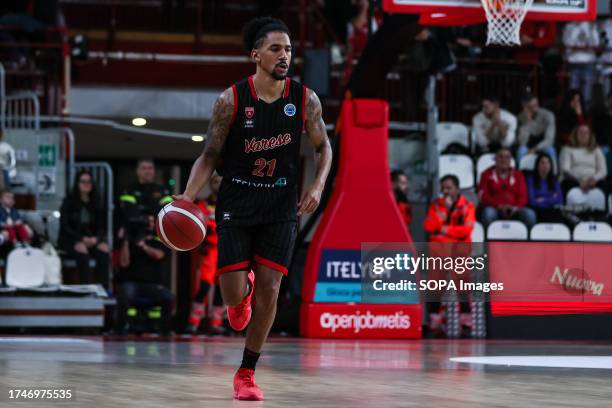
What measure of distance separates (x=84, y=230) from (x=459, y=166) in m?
5.31

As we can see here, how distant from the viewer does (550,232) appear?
16.7 meters

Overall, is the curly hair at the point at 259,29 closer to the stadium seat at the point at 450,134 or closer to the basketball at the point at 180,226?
the basketball at the point at 180,226

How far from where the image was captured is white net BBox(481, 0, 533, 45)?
518 inches

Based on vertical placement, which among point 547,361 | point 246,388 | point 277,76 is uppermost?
point 277,76

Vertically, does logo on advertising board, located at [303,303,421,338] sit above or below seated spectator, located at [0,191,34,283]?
below

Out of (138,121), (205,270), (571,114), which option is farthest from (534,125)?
(138,121)

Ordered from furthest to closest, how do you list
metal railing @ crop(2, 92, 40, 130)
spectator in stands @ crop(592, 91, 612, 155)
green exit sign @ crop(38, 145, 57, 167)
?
spectator in stands @ crop(592, 91, 612, 155), metal railing @ crop(2, 92, 40, 130), green exit sign @ crop(38, 145, 57, 167)

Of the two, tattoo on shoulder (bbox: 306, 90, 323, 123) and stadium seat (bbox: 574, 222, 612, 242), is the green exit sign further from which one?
tattoo on shoulder (bbox: 306, 90, 323, 123)

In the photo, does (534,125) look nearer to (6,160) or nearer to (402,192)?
(402,192)

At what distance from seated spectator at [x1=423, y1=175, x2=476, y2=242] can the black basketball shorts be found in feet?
27.8

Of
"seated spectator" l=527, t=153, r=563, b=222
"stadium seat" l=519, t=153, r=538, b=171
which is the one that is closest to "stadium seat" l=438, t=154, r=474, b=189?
"stadium seat" l=519, t=153, r=538, b=171

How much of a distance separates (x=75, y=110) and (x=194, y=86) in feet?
6.69

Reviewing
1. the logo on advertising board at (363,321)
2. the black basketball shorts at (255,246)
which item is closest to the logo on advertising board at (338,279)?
the logo on advertising board at (363,321)

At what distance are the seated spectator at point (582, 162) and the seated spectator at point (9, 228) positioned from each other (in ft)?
24.3
